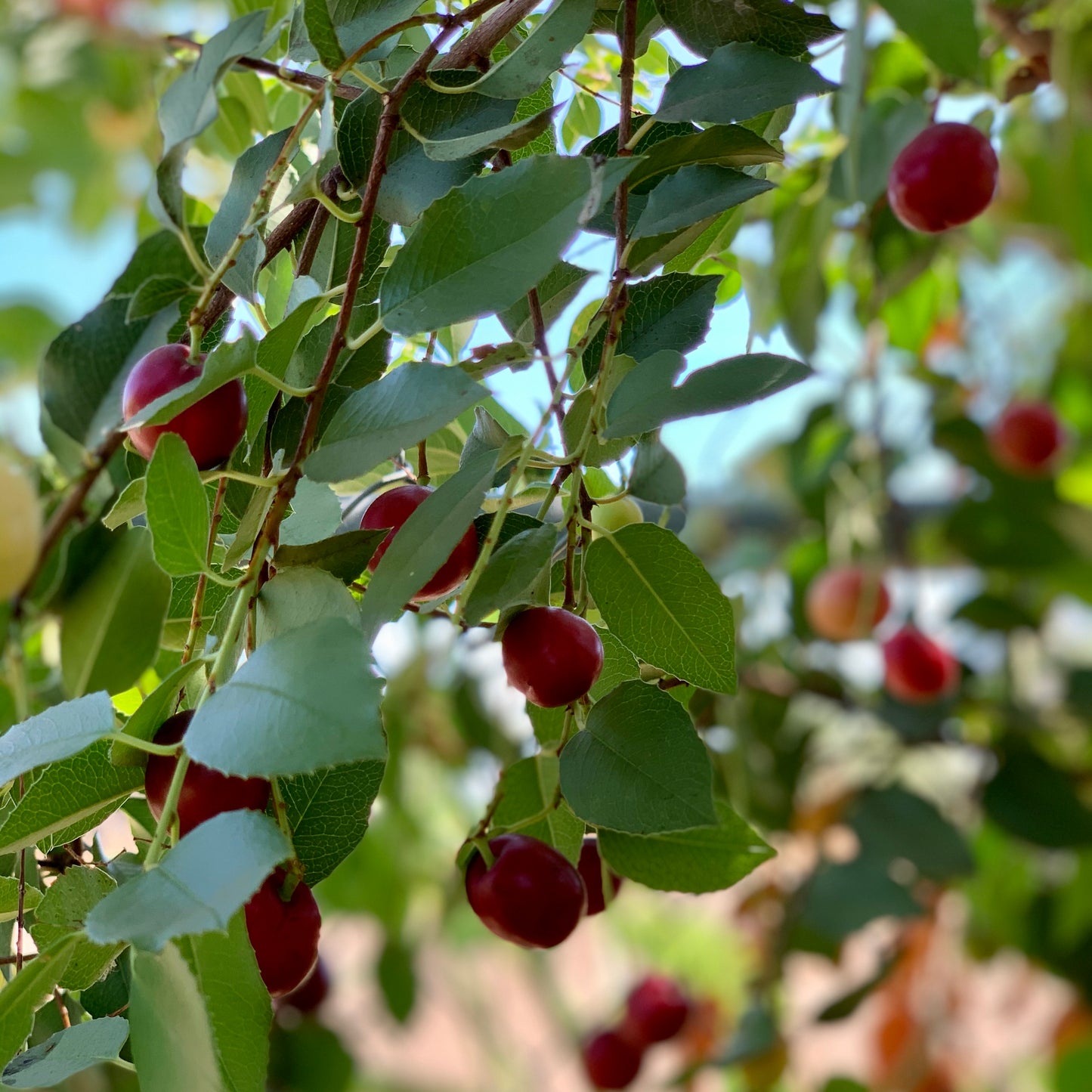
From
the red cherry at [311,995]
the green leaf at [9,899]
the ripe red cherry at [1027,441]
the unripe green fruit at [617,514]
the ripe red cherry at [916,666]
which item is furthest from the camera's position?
the ripe red cherry at [1027,441]

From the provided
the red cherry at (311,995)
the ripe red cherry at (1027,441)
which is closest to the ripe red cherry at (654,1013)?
the red cherry at (311,995)

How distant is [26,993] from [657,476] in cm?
19

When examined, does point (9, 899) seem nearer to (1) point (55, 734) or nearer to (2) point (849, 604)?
(1) point (55, 734)

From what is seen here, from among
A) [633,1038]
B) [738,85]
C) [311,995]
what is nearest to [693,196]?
[738,85]

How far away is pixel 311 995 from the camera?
830 mm

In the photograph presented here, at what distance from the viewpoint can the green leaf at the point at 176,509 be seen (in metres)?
0.27

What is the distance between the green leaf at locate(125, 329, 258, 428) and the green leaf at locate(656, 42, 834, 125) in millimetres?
133

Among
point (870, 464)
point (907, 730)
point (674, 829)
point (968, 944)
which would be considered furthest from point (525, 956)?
point (674, 829)

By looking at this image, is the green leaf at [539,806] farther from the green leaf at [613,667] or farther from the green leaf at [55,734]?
the green leaf at [55,734]

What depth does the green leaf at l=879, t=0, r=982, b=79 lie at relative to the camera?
1.05ft

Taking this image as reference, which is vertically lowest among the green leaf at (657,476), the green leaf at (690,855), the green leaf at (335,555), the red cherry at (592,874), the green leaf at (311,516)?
the red cherry at (592,874)

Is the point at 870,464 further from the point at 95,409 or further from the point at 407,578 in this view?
the point at 407,578

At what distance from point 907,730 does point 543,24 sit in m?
0.87

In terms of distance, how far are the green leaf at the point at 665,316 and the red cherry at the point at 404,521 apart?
6 cm
